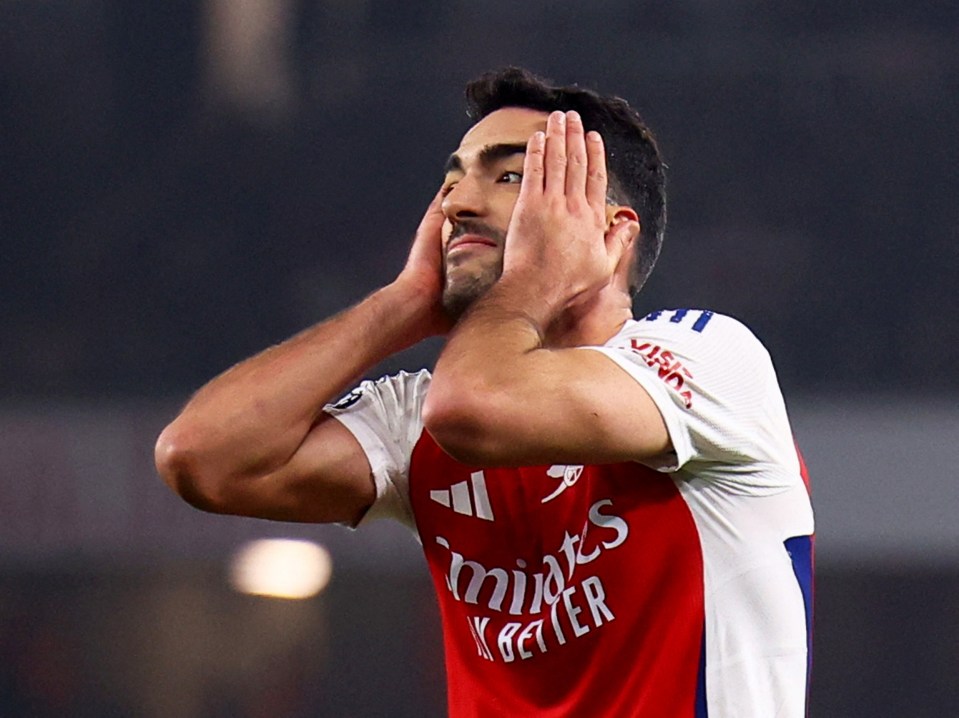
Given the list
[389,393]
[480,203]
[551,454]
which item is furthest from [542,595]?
[480,203]

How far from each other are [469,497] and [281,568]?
92.6 inches

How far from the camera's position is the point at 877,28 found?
4320 mm

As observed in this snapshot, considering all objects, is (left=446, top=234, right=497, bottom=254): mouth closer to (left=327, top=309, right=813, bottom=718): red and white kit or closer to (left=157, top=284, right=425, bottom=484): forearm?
(left=157, top=284, right=425, bottom=484): forearm

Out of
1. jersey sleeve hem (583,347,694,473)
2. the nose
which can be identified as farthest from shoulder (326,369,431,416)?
jersey sleeve hem (583,347,694,473)

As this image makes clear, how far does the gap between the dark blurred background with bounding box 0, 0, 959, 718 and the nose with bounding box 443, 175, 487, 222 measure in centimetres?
220

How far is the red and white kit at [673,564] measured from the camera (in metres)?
1.60

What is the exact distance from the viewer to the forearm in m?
1.80

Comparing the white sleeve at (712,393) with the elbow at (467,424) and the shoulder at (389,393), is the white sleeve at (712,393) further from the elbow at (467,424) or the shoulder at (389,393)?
the shoulder at (389,393)

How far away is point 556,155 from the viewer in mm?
1792

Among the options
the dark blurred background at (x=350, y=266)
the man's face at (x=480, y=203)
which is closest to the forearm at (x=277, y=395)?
the man's face at (x=480, y=203)

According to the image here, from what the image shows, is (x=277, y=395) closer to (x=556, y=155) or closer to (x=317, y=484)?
(x=317, y=484)

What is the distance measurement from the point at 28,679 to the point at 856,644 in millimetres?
2291

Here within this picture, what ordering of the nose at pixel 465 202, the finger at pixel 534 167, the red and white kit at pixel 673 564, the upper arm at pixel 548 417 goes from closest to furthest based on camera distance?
the upper arm at pixel 548 417, the red and white kit at pixel 673 564, the finger at pixel 534 167, the nose at pixel 465 202

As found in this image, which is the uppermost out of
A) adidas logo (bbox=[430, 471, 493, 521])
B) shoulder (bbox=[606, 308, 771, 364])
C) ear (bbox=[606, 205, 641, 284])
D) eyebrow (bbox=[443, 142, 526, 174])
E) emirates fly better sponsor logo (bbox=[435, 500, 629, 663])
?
eyebrow (bbox=[443, 142, 526, 174])
